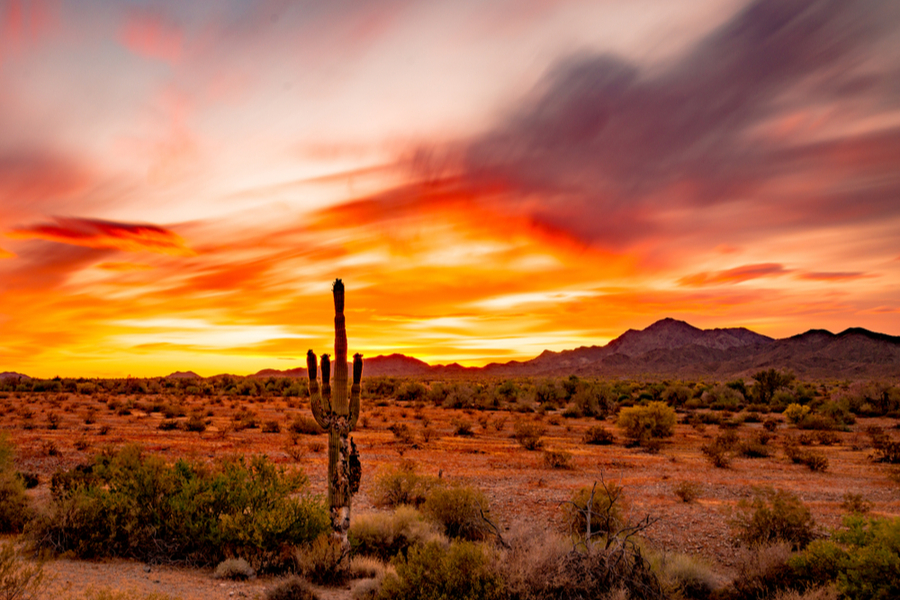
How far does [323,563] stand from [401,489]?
5.79 m

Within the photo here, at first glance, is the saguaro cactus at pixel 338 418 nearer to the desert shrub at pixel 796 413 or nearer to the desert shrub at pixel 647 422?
the desert shrub at pixel 647 422

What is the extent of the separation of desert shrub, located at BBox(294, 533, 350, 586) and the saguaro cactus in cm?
34

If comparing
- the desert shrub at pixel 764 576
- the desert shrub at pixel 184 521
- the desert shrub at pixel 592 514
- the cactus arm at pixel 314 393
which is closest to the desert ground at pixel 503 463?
the desert shrub at pixel 184 521

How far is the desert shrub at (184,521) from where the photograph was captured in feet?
34.0

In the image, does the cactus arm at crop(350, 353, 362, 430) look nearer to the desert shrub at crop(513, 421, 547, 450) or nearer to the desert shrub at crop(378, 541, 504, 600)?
the desert shrub at crop(378, 541, 504, 600)

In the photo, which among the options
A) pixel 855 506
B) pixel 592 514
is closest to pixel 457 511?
pixel 592 514

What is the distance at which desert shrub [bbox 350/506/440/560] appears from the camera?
A: 11.6 m

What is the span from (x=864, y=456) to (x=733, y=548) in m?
18.2

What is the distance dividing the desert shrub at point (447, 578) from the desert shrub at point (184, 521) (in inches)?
114

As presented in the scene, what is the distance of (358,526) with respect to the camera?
1215 cm

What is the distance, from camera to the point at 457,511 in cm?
1307

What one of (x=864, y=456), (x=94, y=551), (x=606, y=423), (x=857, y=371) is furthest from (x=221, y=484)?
(x=857, y=371)

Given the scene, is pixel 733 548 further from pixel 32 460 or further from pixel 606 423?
pixel 606 423

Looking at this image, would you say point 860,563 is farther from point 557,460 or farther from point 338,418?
point 557,460
